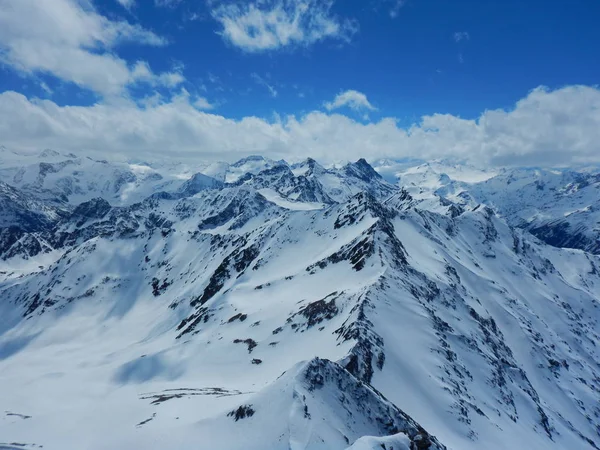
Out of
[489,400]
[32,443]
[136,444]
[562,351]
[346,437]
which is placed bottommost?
[562,351]

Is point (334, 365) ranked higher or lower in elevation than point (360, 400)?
Result: higher

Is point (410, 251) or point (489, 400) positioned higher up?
point (410, 251)

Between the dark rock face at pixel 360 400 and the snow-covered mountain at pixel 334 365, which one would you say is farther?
the snow-covered mountain at pixel 334 365

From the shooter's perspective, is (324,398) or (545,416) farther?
(545,416)

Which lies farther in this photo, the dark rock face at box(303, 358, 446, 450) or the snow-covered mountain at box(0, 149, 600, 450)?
the snow-covered mountain at box(0, 149, 600, 450)

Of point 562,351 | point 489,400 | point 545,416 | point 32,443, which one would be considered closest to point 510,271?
point 562,351

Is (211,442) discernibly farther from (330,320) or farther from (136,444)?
(330,320)

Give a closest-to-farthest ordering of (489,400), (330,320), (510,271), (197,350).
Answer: (489,400) → (330,320) → (197,350) → (510,271)

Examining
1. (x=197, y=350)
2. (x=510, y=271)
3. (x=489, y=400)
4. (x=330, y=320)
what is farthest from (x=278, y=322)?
(x=510, y=271)

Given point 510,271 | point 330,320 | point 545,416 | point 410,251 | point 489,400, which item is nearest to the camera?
point 489,400

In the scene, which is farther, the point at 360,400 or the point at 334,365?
the point at 334,365
